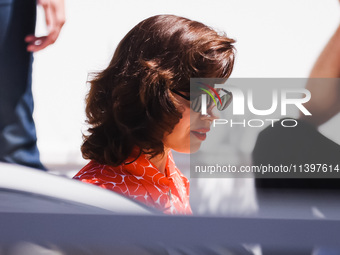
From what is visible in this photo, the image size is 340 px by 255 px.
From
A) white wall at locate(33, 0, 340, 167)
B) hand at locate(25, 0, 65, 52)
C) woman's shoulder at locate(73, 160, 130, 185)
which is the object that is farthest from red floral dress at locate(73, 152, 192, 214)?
hand at locate(25, 0, 65, 52)

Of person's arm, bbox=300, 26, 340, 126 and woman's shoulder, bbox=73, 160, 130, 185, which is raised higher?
person's arm, bbox=300, 26, 340, 126

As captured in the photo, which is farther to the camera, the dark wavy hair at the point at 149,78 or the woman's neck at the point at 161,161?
the woman's neck at the point at 161,161

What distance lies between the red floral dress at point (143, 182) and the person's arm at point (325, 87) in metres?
0.43

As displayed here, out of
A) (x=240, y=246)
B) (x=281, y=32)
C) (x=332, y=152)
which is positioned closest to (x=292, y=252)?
(x=240, y=246)

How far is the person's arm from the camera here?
4.72ft

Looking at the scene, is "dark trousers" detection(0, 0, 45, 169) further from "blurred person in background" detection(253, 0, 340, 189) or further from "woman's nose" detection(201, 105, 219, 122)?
"blurred person in background" detection(253, 0, 340, 189)

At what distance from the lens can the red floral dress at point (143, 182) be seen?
1.37 meters

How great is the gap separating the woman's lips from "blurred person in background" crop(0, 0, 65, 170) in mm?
480

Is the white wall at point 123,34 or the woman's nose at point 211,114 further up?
the white wall at point 123,34

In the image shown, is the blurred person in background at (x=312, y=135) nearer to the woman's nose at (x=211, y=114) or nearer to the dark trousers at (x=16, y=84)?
the woman's nose at (x=211, y=114)

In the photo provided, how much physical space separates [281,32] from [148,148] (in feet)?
1.72

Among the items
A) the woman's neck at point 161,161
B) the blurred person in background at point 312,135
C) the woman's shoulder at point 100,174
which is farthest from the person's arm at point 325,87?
the woman's shoulder at point 100,174

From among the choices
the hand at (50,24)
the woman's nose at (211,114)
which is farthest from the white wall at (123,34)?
the woman's nose at (211,114)

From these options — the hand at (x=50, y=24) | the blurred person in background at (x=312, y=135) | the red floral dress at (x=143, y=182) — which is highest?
the hand at (x=50, y=24)
